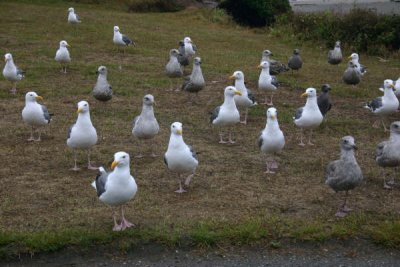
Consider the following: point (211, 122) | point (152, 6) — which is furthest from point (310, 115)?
point (152, 6)

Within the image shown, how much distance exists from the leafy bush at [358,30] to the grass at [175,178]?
3236 millimetres

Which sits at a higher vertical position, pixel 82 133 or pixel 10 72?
pixel 10 72

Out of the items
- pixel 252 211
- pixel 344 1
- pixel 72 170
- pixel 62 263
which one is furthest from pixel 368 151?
pixel 344 1

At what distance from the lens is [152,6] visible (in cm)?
3142

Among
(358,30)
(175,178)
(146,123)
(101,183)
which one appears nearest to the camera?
(101,183)

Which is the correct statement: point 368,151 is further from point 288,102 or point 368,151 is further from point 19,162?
point 19,162

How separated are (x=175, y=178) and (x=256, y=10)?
1963 cm

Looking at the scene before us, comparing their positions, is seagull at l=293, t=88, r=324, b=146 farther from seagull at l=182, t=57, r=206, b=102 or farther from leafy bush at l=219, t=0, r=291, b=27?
leafy bush at l=219, t=0, r=291, b=27

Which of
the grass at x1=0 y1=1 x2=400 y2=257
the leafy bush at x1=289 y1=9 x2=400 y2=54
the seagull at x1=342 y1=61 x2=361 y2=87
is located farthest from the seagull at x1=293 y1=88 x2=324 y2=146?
the leafy bush at x1=289 y1=9 x2=400 y2=54

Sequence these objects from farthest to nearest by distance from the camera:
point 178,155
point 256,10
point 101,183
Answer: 1. point 256,10
2. point 178,155
3. point 101,183

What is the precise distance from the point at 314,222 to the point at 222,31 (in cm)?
1845

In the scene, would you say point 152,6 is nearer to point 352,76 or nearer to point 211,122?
point 352,76

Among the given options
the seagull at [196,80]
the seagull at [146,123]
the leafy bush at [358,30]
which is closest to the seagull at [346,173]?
the seagull at [146,123]

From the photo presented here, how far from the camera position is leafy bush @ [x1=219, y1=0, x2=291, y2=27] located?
1048 inches
